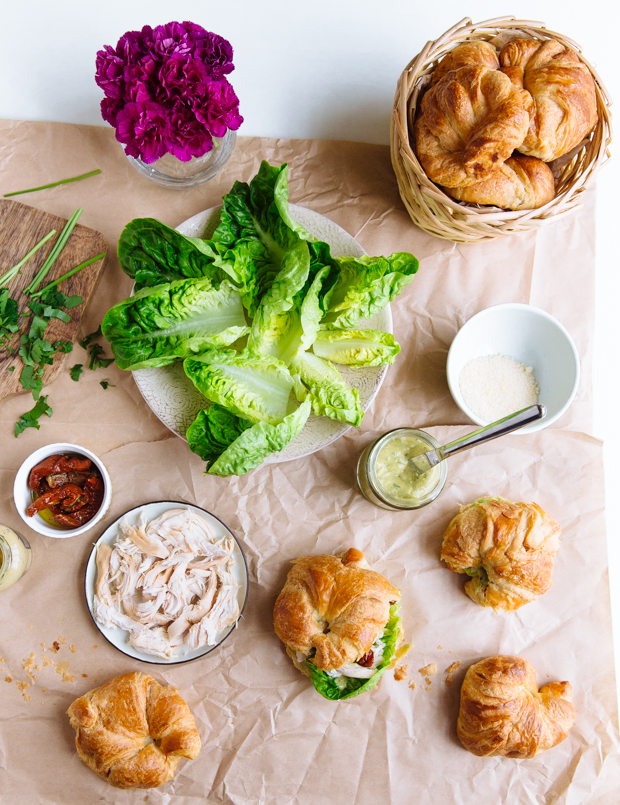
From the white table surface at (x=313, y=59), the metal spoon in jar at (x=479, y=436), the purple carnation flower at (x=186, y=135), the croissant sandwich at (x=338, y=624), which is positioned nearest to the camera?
the metal spoon in jar at (x=479, y=436)

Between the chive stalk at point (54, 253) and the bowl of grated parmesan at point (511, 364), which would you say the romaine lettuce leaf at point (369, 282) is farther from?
the chive stalk at point (54, 253)

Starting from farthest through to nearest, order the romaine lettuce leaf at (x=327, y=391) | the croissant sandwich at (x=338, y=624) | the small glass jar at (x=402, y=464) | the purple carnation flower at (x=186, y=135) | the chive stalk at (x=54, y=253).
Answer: the chive stalk at (x=54, y=253) → the small glass jar at (x=402, y=464) → the croissant sandwich at (x=338, y=624) → the romaine lettuce leaf at (x=327, y=391) → the purple carnation flower at (x=186, y=135)

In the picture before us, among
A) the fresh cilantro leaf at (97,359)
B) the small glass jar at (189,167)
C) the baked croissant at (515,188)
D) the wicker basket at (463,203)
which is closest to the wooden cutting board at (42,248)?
the fresh cilantro leaf at (97,359)

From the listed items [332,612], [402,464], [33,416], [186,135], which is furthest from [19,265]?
[332,612]

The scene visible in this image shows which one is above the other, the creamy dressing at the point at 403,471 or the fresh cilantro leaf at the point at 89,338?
the fresh cilantro leaf at the point at 89,338

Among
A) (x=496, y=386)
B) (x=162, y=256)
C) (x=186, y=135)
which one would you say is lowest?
(x=496, y=386)

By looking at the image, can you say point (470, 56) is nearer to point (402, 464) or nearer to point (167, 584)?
point (402, 464)

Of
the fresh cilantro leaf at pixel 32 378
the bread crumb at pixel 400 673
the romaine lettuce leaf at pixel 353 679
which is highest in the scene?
the fresh cilantro leaf at pixel 32 378
